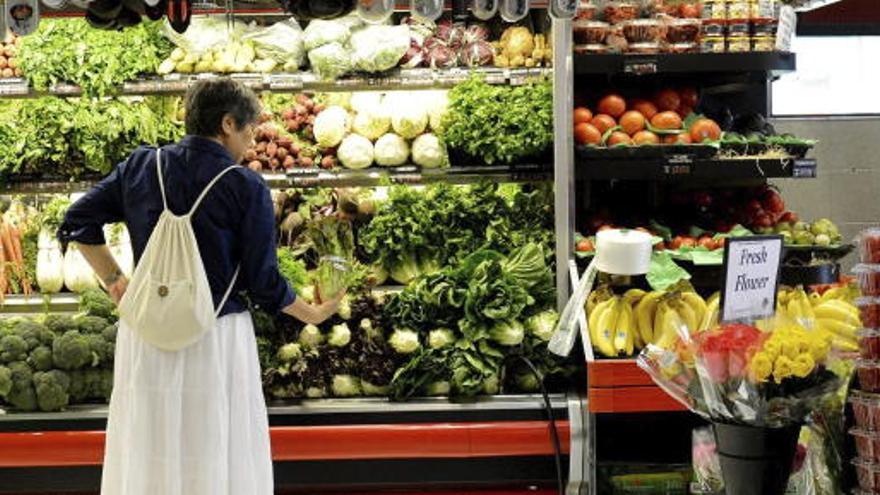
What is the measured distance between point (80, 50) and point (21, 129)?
483 millimetres

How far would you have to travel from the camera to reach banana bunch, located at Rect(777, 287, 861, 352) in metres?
2.70

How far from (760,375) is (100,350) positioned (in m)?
3.24

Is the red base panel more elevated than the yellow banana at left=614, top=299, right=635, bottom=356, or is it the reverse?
the yellow banana at left=614, top=299, right=635, bottom=356

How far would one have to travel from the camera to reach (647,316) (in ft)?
14.5

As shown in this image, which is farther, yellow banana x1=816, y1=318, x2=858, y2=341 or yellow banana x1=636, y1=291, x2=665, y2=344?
yellow banana x1=636, y1=291, x2=665, y2=344

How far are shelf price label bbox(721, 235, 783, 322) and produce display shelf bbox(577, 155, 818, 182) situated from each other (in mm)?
1672

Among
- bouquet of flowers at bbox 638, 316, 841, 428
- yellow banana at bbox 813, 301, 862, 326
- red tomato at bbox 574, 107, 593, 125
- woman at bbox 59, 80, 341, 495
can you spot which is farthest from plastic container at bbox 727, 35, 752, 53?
bouquet of flowers at bbox 638, 316, 841, 428

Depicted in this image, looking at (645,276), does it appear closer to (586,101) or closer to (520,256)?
(520,256)

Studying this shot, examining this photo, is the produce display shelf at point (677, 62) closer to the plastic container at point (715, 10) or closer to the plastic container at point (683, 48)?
the plastic container at point (683, 48)

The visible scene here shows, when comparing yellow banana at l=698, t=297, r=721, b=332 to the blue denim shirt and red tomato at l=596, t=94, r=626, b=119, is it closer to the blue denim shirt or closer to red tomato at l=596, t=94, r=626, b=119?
red tomato at l=596, t=94, r=626, b=119

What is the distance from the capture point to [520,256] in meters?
5.15

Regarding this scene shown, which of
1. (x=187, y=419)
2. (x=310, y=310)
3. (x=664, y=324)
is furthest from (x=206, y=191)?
(x=664, y=324)

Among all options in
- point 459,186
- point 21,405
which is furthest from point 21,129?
point 459,186

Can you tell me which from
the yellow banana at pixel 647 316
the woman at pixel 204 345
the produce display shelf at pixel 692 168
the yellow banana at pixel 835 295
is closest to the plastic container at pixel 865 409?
the yellow banana at pixel 835 295
